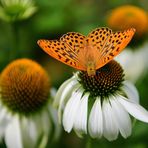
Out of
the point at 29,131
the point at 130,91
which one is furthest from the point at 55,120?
the point at 130,91

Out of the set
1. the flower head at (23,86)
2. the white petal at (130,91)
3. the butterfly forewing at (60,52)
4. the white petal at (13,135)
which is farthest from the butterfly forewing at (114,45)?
the white petal at (13,135)

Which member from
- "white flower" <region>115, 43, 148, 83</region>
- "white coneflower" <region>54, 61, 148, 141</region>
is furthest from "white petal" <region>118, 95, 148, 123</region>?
"white flower" <region>115, 43, 148, 83</region>

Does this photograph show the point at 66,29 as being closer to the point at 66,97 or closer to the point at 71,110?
the point at 66,97

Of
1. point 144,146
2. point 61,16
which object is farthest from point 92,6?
point 144,146

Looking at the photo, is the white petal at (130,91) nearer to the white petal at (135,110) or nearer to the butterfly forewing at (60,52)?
the white petal at (135,110)

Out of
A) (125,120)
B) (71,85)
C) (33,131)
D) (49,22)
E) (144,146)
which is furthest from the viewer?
(49,22)

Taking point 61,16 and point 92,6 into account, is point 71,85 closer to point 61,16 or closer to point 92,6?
point 61,16
